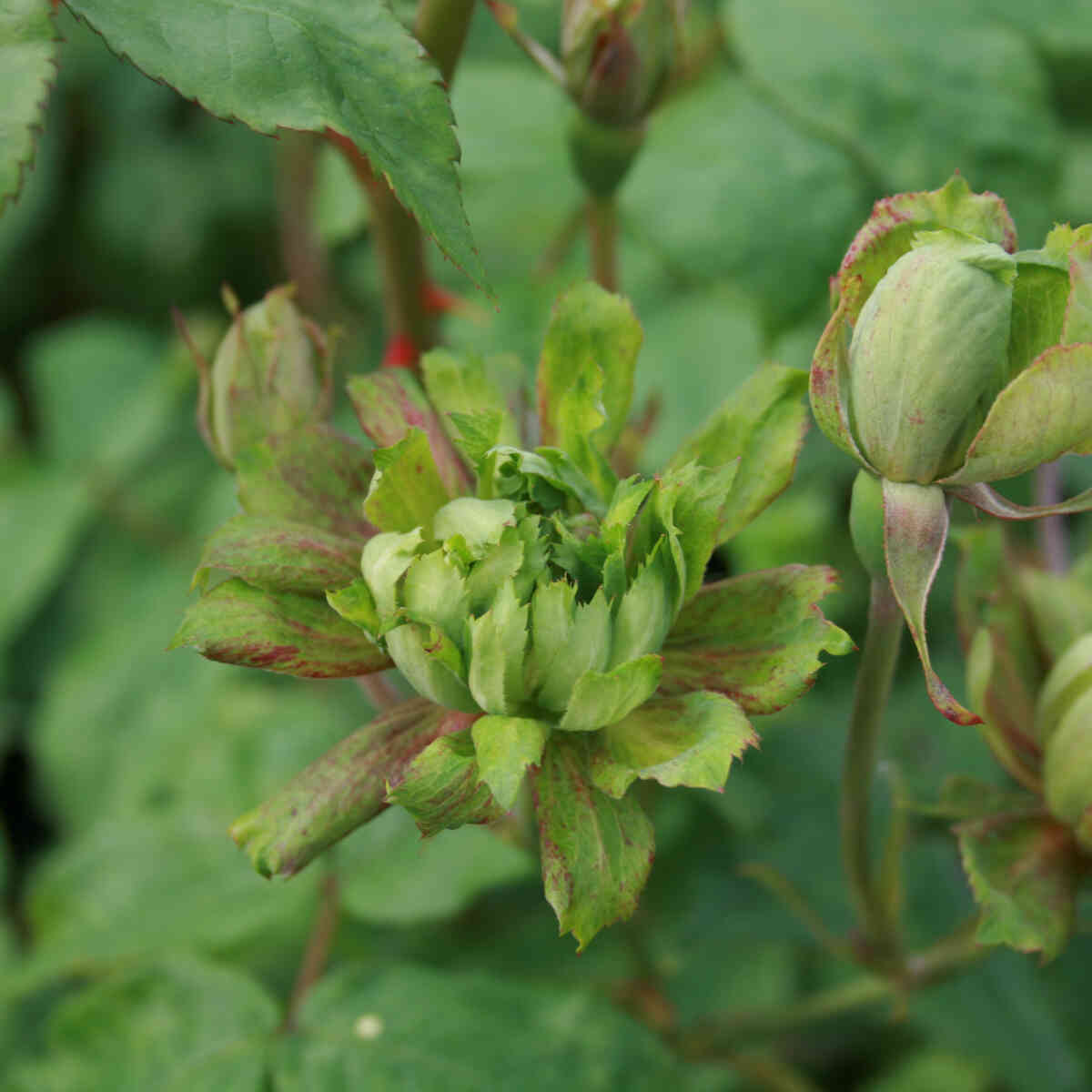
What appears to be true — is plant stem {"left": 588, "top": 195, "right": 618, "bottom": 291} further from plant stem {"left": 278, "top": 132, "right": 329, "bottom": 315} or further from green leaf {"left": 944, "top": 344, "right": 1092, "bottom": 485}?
plant stem {"left": 278, "top": 132, "right": 329, "bottom": 315}

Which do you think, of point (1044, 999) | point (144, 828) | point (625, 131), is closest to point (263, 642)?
point (625, 131)

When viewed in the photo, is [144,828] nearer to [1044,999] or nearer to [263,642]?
[263,642]

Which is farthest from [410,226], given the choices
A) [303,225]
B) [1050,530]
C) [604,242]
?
[303,225]

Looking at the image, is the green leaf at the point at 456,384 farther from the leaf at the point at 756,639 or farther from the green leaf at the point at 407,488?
the leaf at the point at 756,639

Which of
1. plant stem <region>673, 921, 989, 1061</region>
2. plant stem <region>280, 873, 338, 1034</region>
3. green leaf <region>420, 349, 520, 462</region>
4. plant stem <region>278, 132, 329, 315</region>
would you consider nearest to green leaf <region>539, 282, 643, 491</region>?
green leaf <region>420, 349, 520, 462</region>

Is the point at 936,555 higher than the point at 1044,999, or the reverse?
the point at 936,555

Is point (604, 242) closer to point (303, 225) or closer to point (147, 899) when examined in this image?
point (147, 899)

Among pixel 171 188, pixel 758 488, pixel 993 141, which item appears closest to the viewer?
pixel 758 488
